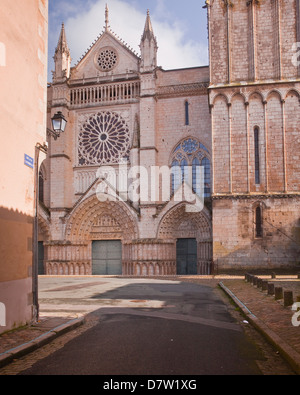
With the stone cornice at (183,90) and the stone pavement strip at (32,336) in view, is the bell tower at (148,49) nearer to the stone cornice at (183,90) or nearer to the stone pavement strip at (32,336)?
the stone cornice at (183,90)

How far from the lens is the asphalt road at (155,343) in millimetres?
5508

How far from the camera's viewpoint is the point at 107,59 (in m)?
31.1

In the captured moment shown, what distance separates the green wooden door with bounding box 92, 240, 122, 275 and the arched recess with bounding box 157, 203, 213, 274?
4.24m

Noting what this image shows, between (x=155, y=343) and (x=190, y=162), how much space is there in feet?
73.3

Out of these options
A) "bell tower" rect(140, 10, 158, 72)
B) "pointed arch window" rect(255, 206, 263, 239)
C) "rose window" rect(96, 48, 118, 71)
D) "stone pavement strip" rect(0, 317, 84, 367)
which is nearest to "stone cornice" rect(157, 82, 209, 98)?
→ "bell tower" rect(140, 10, 158, 72)

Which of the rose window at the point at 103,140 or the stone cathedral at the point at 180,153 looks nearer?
the stone cathedral at the point at 180,153

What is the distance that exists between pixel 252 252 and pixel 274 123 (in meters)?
7.61

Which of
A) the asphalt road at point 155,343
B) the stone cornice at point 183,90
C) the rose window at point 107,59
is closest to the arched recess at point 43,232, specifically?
the rose window at point 107,59

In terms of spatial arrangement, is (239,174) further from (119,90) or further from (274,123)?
(119,90)

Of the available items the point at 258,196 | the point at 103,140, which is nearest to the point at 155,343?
the point at 258,196

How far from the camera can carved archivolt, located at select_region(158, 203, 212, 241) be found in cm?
2697

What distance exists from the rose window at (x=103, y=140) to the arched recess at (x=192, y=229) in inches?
225

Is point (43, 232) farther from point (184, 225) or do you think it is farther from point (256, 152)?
point (256, 152)
